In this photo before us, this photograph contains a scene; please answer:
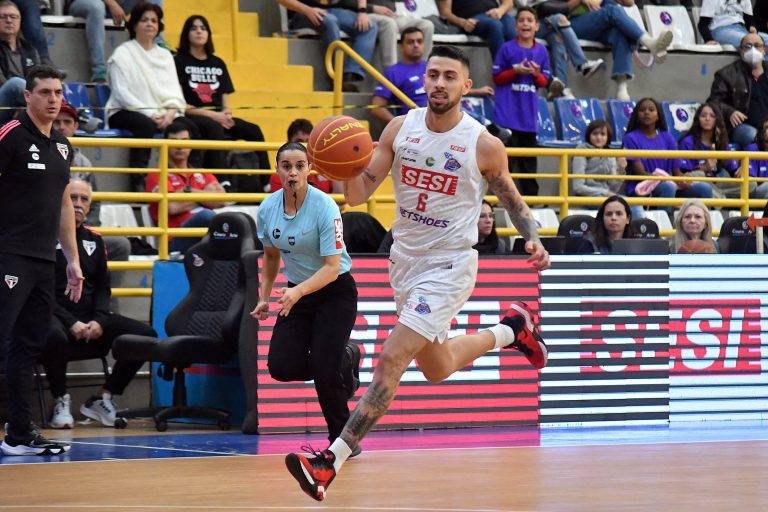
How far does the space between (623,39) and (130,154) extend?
7.59 meters

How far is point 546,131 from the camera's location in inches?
691

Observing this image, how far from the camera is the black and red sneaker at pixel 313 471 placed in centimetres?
712

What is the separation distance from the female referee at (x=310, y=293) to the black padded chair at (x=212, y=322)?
1912mm

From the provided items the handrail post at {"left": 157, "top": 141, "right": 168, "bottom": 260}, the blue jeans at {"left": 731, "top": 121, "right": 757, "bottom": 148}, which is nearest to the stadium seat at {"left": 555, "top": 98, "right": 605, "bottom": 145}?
the blue jeans at {"left": 731, "top": 121, "right": 757, "bottom": 148}

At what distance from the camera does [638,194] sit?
1644 centimetres

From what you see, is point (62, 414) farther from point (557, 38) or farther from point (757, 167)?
point (757, 167)

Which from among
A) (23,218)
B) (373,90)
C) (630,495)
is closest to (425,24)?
(373,90)

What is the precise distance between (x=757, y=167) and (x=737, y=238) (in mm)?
→ 4350

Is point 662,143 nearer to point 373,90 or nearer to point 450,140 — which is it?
point 373,90

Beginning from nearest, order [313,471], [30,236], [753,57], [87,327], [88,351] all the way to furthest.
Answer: [313,471]
[30,236]
[87,327]
[88,351]
[753,57]

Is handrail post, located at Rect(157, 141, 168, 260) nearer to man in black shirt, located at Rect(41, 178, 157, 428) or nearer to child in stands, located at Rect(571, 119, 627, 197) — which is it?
man in black shirt, located at Rect(41, 178, 157, 428)

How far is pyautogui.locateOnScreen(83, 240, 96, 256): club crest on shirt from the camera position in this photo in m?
12.0

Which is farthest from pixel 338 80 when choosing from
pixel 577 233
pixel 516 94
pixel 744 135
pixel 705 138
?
pixel 744 135

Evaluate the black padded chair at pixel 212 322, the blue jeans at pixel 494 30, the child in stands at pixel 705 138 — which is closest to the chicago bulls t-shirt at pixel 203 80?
the black padded chair at pixel 212 322
